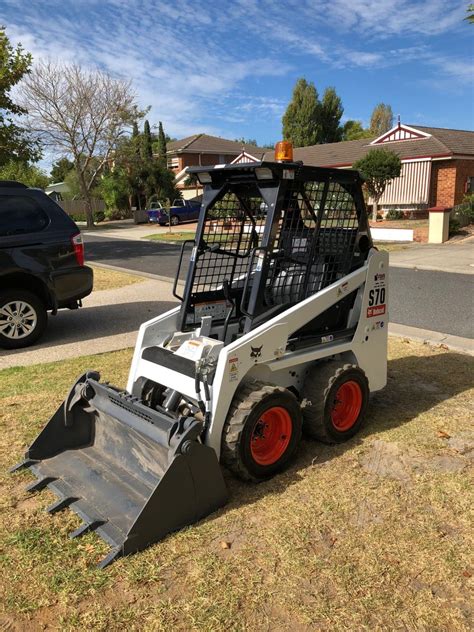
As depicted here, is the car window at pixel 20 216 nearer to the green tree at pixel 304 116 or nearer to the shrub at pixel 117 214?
the shrub at pixel 117 214

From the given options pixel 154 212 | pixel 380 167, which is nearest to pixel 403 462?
pixel 380 167

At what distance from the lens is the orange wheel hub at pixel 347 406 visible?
4043 mm

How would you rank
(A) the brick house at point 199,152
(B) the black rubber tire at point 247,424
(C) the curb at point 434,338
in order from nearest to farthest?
(B) the black rubber tire at point 247,424 → (C) the curb at point 434,338 → (A) the brick house at point 199,152

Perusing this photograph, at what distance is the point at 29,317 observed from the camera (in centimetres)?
679

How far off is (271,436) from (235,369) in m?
0.59

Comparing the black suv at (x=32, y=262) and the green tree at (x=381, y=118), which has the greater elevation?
the green tree at (x=381, y=118)

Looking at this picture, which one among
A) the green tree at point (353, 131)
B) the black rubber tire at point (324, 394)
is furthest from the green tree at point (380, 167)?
the green tree at point (353, 131)

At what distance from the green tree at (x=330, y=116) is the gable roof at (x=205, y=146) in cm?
874

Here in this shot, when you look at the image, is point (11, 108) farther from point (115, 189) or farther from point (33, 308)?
point (115, 189)

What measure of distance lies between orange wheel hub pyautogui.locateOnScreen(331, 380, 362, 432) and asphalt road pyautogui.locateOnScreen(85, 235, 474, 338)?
11.2ft

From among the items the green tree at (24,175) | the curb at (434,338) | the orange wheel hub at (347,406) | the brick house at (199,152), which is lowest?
the curb at (434,338)

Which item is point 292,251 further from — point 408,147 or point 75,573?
point 408,147

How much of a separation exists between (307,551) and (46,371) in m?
3.93

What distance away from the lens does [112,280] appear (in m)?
11.9
